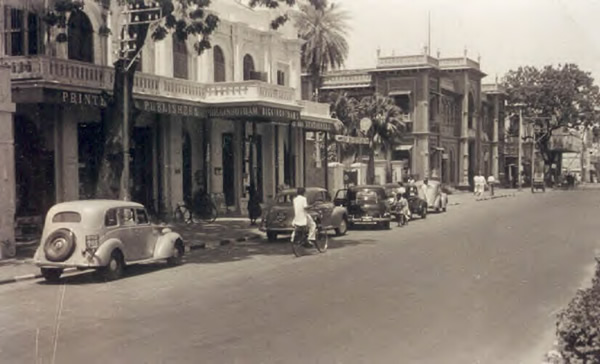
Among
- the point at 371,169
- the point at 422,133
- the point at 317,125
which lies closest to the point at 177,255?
the point at 317,125

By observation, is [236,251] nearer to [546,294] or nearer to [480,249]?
[480,249]

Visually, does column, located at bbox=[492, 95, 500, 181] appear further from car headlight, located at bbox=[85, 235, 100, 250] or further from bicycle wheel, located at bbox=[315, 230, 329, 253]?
car headlight, located at bbox=[85, 235, 100, 250]

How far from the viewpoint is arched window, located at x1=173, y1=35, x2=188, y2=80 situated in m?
27.6

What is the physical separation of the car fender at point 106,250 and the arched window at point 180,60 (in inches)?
610

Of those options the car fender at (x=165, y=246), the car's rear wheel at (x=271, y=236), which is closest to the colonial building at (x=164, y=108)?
the car fender at (x=165, y=246)

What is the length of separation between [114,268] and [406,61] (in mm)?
45341

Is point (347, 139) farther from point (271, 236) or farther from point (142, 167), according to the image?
point (271, 236)

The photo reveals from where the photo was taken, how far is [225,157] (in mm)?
30938

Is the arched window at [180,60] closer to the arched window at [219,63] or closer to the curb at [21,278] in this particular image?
the arched window at [219,63]

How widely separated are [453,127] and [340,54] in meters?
14.3

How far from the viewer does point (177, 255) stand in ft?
49.5

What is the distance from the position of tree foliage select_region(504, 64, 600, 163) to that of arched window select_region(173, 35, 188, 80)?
49755mm

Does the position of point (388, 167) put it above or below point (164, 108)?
below

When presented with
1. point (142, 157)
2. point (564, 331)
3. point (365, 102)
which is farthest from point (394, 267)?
point (365, 102)
